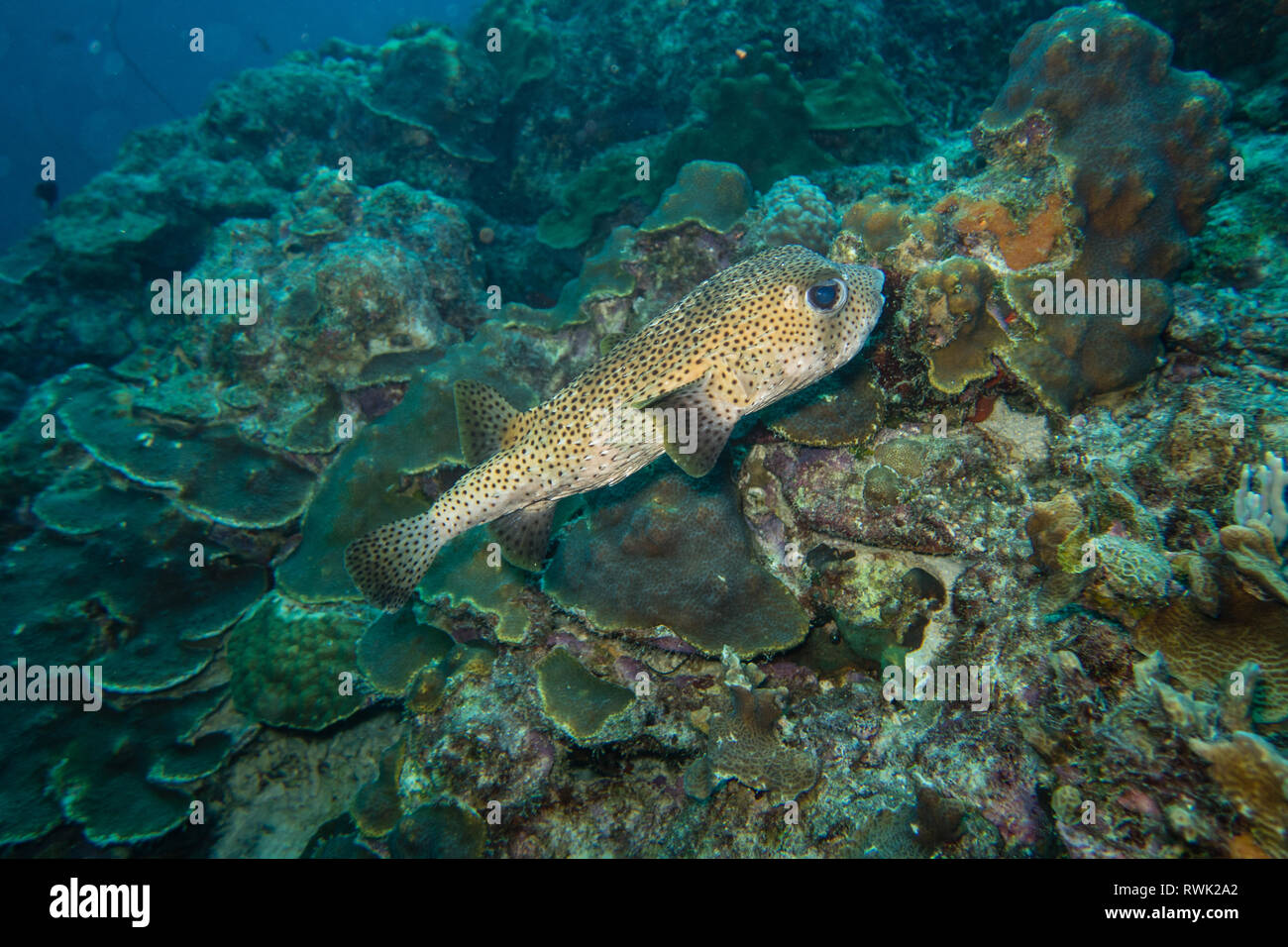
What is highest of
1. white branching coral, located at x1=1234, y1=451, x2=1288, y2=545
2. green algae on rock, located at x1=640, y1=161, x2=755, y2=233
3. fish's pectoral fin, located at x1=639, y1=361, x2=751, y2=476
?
green algae on rock, located at x1=640, y1=161, x2=755, y2=233

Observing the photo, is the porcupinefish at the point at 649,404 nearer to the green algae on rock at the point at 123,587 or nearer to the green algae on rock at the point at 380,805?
the green algae on rock at the point at 380,805

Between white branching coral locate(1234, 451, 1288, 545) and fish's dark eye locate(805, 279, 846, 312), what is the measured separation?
2.48m

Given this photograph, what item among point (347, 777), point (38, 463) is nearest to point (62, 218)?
point (38, 463)

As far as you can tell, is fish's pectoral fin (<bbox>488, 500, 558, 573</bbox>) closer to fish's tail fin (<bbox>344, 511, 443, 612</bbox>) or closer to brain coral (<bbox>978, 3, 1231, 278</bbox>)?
fish's tail fin (<bbox>344, 511, 443, 612</bbox>)

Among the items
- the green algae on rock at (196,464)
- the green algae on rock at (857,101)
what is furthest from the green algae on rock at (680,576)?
the green algae on rock at (857,101)

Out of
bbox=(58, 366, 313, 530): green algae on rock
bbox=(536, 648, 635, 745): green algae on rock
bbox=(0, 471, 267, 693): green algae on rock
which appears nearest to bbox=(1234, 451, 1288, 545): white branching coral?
bbox=(536, 648, 635, 745): green algae on rock

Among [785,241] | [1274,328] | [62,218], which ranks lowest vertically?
[1274,328]

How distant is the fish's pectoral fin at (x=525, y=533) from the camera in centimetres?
413

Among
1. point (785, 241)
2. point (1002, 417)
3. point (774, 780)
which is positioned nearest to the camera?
point (774, 780)

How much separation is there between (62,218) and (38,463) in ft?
24.2

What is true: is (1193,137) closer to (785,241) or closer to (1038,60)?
(1038,60)

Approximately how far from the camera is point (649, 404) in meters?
3.60

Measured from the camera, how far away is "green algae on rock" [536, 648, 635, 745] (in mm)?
4160
